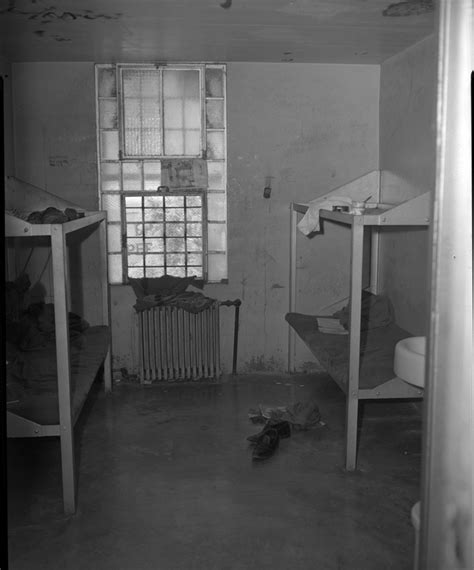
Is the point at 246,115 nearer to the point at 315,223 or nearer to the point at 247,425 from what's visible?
the point at 315,223

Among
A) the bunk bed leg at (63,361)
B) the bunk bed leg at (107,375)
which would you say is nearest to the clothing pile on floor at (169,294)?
the bunk bed leg at (107,375)

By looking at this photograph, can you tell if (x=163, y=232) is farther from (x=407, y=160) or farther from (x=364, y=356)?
(x=364, y=356)

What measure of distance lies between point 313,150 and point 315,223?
1173mm

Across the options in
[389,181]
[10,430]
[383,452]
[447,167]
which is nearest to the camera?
[447,167]

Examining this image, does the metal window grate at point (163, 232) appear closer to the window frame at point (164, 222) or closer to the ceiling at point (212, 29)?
the window frame at point (164, 222)

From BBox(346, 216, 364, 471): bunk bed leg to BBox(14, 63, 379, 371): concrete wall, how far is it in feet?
7.01

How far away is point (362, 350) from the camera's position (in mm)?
4531

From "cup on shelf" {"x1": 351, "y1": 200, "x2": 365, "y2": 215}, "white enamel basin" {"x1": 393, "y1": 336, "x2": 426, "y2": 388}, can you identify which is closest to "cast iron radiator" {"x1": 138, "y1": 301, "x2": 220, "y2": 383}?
"cup on shelf" {"x1": 351, "y1": 200, "x2": 365, "y2": 215}

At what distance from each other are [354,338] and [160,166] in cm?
267

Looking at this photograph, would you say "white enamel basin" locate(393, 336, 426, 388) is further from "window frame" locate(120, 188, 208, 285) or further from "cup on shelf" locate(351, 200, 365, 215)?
"window frame" locate(120, 188, 208, 285)

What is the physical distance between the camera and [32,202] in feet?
16.6

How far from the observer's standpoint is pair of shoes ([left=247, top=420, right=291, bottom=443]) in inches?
172

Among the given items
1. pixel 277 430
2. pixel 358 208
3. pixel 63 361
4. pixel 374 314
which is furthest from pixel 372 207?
pixel 63 361

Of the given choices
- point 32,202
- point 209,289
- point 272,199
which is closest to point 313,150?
point 272,199
